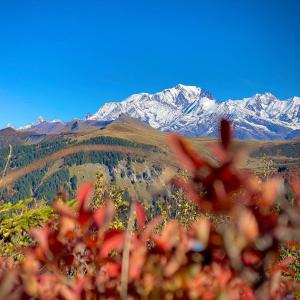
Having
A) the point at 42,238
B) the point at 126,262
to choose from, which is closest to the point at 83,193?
the point at 42,238

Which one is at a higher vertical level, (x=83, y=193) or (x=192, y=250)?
(x=83, y=193)

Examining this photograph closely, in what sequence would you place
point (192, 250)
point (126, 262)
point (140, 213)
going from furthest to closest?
point (140, 213), point (192, 250), point (126, 262)

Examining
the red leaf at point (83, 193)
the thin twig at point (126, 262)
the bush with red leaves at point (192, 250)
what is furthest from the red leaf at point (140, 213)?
the thin twig at point (126, 262)

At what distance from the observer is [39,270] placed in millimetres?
1326

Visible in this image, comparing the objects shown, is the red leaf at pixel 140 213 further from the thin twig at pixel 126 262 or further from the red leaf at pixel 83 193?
the thin twig at pixel 126 262

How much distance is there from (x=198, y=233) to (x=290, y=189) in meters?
0.27

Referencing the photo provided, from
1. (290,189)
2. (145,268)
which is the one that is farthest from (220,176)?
(145,268)

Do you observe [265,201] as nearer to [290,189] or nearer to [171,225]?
[290,189]

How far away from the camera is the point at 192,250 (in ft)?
3.98

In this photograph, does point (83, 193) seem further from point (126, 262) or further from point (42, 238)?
point (126, 262)

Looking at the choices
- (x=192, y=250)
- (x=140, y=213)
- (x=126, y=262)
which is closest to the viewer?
(x=126, y=262)

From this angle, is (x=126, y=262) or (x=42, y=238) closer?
(x=126, y=262)

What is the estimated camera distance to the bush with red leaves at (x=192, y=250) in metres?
1.01

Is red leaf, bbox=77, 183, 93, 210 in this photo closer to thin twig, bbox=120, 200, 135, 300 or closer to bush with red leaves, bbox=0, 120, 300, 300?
bush with red leaves, bbox=0, 120, 300, 300
